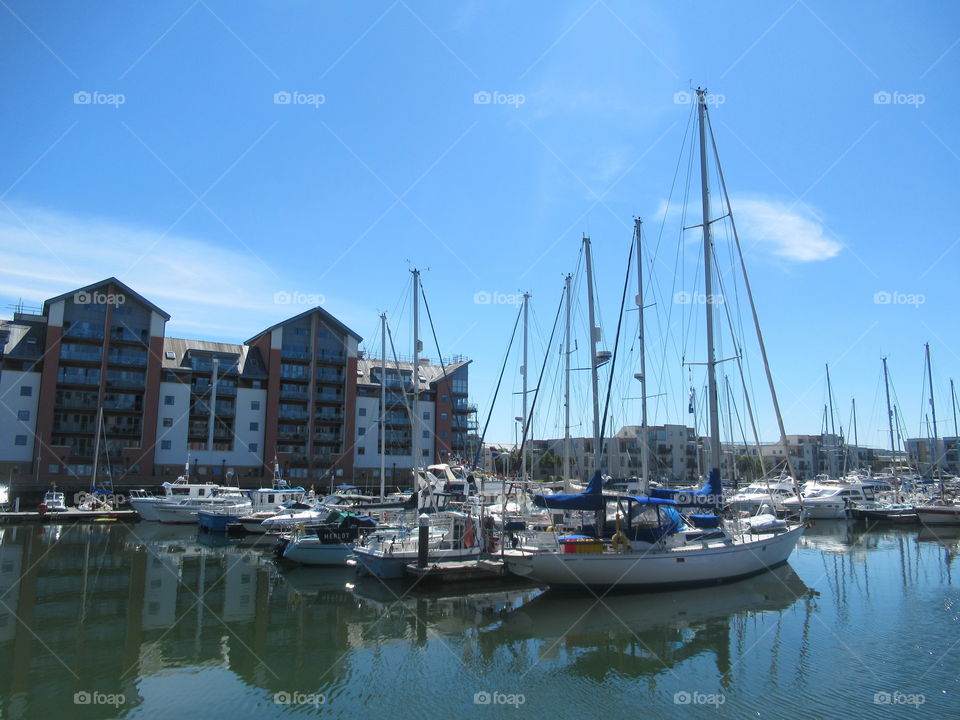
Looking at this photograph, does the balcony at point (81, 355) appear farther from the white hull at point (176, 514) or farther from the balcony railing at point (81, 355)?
the white hull at point (176, 514)

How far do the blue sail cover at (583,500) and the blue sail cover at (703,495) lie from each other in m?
3.48

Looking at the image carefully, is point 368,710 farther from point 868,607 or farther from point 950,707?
point 868,607

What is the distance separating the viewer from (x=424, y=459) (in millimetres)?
75500

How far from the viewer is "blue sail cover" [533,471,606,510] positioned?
81.3ft

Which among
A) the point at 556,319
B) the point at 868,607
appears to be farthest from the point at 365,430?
the point at 868,607

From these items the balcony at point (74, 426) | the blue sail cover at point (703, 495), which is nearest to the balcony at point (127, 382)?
the balcony at point (74, 426)

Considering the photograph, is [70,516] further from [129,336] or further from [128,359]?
[129,336]

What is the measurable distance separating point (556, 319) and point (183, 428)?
47.1 metres

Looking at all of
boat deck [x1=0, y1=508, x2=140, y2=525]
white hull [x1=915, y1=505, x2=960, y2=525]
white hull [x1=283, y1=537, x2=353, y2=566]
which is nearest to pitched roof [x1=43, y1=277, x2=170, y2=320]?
boat deck [x1=0, y1=508, x2=140, y2=525]

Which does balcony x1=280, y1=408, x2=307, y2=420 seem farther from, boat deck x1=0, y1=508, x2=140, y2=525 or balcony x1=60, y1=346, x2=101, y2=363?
boat deck x1=0, y1=508, x2=140, y2=525

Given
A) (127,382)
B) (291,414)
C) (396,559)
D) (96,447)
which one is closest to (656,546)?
(396,559)

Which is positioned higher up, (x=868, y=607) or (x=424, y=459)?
(x=424, y=459)

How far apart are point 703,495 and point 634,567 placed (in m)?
5.39

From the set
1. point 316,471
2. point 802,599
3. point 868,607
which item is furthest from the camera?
point 316,471
